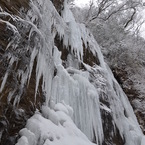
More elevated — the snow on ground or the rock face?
the rock face

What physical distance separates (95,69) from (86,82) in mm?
1248

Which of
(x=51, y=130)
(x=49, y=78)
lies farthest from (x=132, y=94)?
(x=51, y=130)

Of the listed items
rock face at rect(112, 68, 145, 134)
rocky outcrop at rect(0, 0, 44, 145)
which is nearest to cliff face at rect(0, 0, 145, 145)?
rocky outcrop at rect(0, 0, 44, 145)

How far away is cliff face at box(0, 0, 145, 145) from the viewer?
2.90 metres

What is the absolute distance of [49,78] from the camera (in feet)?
13.0

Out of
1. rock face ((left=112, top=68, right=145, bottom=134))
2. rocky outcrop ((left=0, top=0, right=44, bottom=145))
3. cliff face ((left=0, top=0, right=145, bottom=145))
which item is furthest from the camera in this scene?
rock face ((left=112, top=68, right=145, bottom=134))

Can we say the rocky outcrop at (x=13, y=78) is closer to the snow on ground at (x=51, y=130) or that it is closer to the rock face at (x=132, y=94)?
the snow on ground at (x=51, y=130)

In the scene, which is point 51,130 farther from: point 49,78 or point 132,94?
point 132,94

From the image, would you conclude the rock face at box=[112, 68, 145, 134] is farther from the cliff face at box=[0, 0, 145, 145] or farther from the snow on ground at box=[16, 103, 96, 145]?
the snow on ground at box=[16, 103, 96, 145]

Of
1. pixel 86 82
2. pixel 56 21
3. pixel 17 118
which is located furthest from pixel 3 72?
pixel 56 21

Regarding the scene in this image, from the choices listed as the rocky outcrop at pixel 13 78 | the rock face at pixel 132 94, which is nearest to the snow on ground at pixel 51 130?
the rocky outcrop at pixel 13 78

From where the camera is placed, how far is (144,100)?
9648mm

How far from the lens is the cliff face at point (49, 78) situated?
9.51 feet

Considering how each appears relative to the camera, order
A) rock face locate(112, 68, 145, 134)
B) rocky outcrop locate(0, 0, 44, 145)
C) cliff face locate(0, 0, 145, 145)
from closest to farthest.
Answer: rocky outcrop locate(0, 0, 44, 145)
cliff face locate(0, 0, 145, 145)
rock face locate(112, 68, 145, 134)
